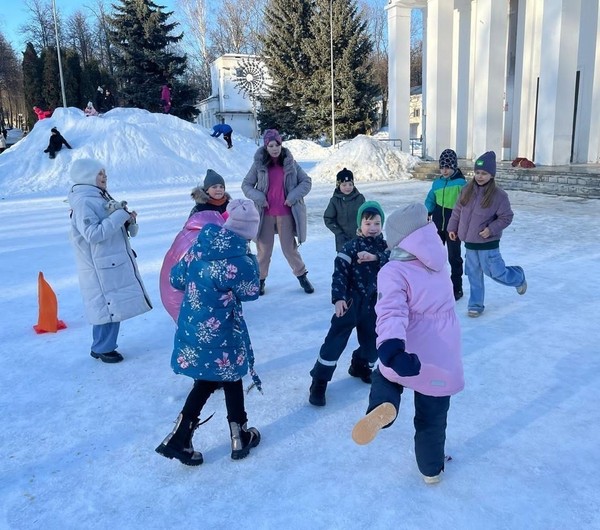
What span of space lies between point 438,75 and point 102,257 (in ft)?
58.9

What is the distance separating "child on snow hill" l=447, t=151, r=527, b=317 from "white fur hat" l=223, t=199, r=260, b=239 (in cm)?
254

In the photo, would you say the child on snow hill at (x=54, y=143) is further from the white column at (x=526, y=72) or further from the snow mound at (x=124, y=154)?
the white column at (x=526, y=72)

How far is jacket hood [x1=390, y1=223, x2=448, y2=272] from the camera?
6.99 ft

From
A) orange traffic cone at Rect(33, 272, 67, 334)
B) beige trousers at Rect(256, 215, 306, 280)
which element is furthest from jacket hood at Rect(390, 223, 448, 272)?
orange traffic cone at Rect(33, 272, 67, 334)

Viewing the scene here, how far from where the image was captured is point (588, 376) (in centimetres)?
335

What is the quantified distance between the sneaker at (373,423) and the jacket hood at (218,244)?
95 centimetres

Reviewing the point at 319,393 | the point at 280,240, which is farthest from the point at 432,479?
the point at 280,240

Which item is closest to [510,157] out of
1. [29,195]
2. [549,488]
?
[29,195]

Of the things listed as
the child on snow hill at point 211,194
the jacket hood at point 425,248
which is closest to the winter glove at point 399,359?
the jacket hood at point 425,248

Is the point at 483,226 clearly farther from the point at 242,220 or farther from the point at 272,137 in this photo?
the point at 242,220

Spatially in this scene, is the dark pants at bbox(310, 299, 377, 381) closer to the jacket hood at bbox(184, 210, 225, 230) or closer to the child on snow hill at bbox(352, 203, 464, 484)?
the child on snow hill at bbox(352, 203, 464, 484)

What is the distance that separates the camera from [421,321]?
2191 millimetres

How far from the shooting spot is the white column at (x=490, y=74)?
15.9 m

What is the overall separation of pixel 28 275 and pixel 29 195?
1074cm
